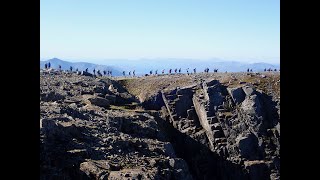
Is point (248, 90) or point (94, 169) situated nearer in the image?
point (94, 169)

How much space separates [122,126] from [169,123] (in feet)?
54.2

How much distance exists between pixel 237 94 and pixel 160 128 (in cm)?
1499

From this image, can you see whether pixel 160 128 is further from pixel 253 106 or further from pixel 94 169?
pixel 94 169

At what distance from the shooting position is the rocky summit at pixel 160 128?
40844mm

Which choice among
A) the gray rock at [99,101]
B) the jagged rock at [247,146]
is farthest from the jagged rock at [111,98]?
the jagged rock at [247,146]

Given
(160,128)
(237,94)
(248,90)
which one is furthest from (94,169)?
(248,90)

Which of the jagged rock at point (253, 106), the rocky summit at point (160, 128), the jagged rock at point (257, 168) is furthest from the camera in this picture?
the jagged rock at point (253, 106)

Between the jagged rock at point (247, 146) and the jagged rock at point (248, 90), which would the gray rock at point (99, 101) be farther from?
the jagged rock at point (248, 90)

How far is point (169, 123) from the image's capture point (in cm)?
6656

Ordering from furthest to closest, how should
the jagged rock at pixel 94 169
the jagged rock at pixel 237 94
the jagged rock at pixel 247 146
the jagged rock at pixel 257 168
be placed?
the jagged rock at pixel 237 94, the jagged rock at pixel 247 146, the jagged rock at pixel 257 168, the jagged rock at pixel 94 169

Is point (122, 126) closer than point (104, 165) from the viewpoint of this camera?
No

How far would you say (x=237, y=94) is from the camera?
66.7 metres
